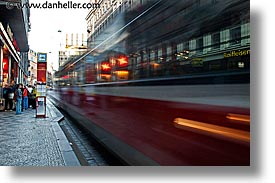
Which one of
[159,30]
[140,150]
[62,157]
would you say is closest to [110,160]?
[62,157]

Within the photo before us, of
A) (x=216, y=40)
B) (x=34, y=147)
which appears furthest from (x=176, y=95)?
(x=34, y=147)

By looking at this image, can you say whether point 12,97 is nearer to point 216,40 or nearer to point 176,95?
point 176,95

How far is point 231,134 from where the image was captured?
2.86 metres

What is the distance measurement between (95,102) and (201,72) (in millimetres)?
2994

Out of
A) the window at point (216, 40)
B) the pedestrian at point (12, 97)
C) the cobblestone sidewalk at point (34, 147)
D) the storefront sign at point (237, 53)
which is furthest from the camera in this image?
the pedestrian at point (12, 97)

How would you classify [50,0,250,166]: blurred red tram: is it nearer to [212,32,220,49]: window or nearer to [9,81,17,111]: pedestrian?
[212,32,220,49]: window

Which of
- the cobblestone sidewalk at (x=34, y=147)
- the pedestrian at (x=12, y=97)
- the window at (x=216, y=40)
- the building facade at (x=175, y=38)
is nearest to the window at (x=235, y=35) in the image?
the building facade at (x=175, y=38)

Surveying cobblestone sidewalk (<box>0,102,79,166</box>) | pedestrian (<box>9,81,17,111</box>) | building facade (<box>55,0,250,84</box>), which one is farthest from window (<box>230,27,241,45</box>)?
pedestrian (<box>9,81,17,111</box>)

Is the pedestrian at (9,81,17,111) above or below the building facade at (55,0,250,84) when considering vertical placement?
below

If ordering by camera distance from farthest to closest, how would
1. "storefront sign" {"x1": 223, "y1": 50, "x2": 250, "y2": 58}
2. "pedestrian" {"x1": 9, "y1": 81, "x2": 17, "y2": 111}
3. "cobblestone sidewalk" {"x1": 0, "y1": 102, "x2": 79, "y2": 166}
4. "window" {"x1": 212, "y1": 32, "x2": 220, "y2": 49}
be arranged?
1. "pedestrian" {"x1": 9, "y1": 81, "x2": 17, "y2": 111}
2. "cobblestone sidewalk" {"x1": 0, "y1": 102, "x2": 79, "y2": 166}
3. "window" {"x1": 212, "y1": 32, "x2": 220, "y2": 49}
4. "storefront sign" {"x1": 223, "y1": 50, "x2": 250, "y2": 58}

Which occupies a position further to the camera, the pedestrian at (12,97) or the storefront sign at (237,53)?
the pedestrian at (12,97)

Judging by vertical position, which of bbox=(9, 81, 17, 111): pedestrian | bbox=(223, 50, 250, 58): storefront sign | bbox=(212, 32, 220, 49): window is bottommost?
bbox=(9, 81, 17, 111): pedestrian

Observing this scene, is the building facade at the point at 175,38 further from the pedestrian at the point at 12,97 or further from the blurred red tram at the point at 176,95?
the pedestrian at the point at 12,97

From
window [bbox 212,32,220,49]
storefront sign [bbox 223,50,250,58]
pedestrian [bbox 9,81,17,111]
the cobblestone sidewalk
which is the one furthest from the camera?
pedestrian [bbox 9,81,17,111]
